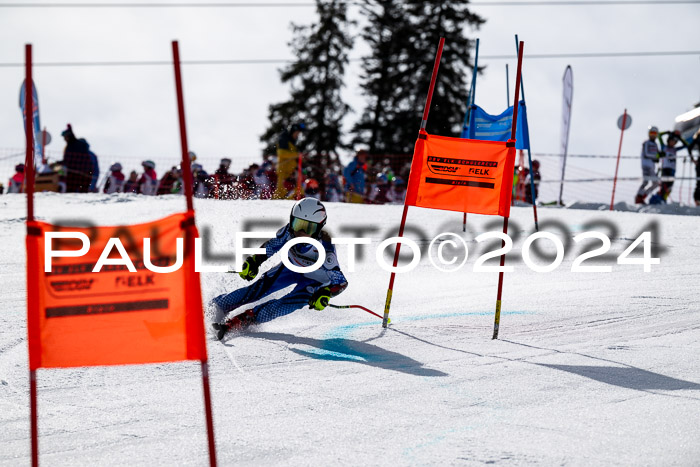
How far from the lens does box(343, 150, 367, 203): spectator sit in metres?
18.7

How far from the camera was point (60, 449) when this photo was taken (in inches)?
190

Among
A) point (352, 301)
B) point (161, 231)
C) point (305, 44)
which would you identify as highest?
point (305, 44)

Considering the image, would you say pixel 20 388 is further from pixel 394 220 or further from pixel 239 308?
pixel 394 220

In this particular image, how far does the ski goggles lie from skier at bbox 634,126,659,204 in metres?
13.1

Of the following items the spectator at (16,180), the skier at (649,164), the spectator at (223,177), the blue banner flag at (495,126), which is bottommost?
the spectator at (16,180)

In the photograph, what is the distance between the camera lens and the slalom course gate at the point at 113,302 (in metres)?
4.02

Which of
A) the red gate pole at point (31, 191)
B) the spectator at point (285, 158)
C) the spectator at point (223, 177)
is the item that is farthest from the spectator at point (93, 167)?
the red gate pole at point (31, 191)

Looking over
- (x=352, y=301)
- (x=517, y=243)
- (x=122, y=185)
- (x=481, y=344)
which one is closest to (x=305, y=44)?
(x=122, y=185)

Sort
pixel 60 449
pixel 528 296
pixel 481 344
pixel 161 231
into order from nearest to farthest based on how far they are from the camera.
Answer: pixel 161 231 → pixel 60 449 → pixel 481 344 → pixel 528 296

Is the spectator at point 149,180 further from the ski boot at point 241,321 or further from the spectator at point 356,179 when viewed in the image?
the ski boot at point 241,321

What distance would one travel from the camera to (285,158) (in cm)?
1744

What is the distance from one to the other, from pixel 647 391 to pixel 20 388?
4538mm

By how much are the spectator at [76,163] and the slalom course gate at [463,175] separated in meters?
12.5

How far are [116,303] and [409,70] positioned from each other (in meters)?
32.2
